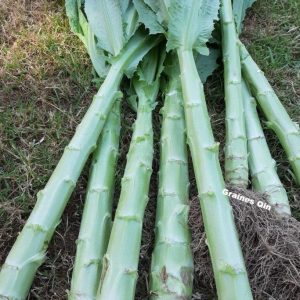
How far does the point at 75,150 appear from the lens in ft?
8.86

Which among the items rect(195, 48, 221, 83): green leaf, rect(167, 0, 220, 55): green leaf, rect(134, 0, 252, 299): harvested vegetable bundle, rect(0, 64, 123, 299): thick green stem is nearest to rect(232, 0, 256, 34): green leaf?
rect(195, 48, 221, 83): green leaf

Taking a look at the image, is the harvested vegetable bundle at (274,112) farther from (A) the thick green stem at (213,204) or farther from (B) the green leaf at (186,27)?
(A) the thick green stem at (213,204)

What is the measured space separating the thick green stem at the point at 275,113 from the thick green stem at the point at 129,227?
2.25 ft

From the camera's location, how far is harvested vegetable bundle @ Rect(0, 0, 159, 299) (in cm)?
237

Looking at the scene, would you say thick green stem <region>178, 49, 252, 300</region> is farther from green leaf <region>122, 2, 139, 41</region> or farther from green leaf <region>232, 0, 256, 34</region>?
green leaf <region>232, 0, 256, 34</region>

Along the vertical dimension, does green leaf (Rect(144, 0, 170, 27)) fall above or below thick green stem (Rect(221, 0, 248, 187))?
above

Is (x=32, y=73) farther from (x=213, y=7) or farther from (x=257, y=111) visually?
(x=257, y=111)

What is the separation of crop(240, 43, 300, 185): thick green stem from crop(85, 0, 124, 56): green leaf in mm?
757

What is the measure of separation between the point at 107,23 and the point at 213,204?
1.42m

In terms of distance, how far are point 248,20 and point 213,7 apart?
813 millimetres

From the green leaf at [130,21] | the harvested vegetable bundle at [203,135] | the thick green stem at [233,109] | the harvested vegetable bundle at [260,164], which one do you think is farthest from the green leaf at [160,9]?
the harvested vegetable bundle at [260,164]

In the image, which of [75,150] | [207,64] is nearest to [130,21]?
[207,64]

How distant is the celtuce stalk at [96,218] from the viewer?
2.37 metres

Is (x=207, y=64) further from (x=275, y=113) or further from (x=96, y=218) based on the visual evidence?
(x=96, y=218)
